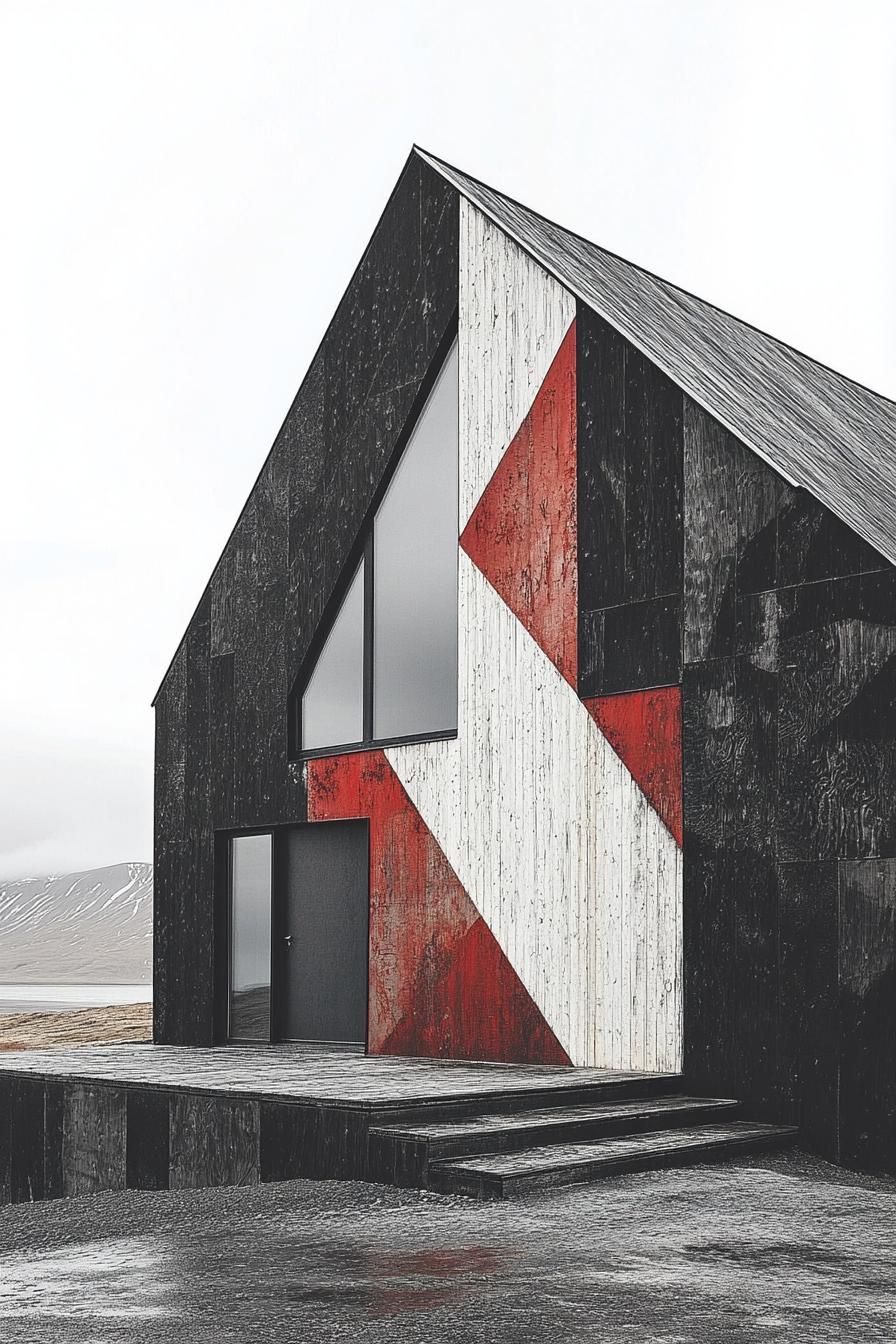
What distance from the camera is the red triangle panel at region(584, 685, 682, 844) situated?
362 inches

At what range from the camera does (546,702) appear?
399 inches

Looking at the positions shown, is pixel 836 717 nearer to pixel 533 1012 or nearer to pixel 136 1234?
pixel 533 1012

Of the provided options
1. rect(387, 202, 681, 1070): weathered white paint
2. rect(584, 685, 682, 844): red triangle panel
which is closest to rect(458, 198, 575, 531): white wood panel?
rect(387, 202, 681, 1070): weathered white paint

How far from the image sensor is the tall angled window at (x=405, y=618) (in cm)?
1112

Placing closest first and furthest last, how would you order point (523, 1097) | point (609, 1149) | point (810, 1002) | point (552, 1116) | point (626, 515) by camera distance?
1. point (609, 1149)
2. point (552, 1116)
3. point (523, 1097)
4. point (810, 1002)
5. point (626, 515)

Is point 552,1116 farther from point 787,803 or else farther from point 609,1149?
point 787,803

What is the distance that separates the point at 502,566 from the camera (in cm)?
1061

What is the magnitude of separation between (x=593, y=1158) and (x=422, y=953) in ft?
12.5

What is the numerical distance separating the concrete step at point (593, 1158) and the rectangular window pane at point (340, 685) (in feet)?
15.2

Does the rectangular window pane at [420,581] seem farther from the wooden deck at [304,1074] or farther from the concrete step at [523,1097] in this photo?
the concrete step at [523,1097]

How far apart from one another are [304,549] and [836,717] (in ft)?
17.5

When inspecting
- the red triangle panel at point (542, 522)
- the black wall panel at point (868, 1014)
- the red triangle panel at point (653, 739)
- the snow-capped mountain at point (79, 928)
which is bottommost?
the snow-capped mountain at point (79, 928)

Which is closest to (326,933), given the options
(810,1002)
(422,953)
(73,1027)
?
(422,953)

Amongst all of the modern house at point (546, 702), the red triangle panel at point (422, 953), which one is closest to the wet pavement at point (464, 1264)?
the modern house at point (546, 702)
